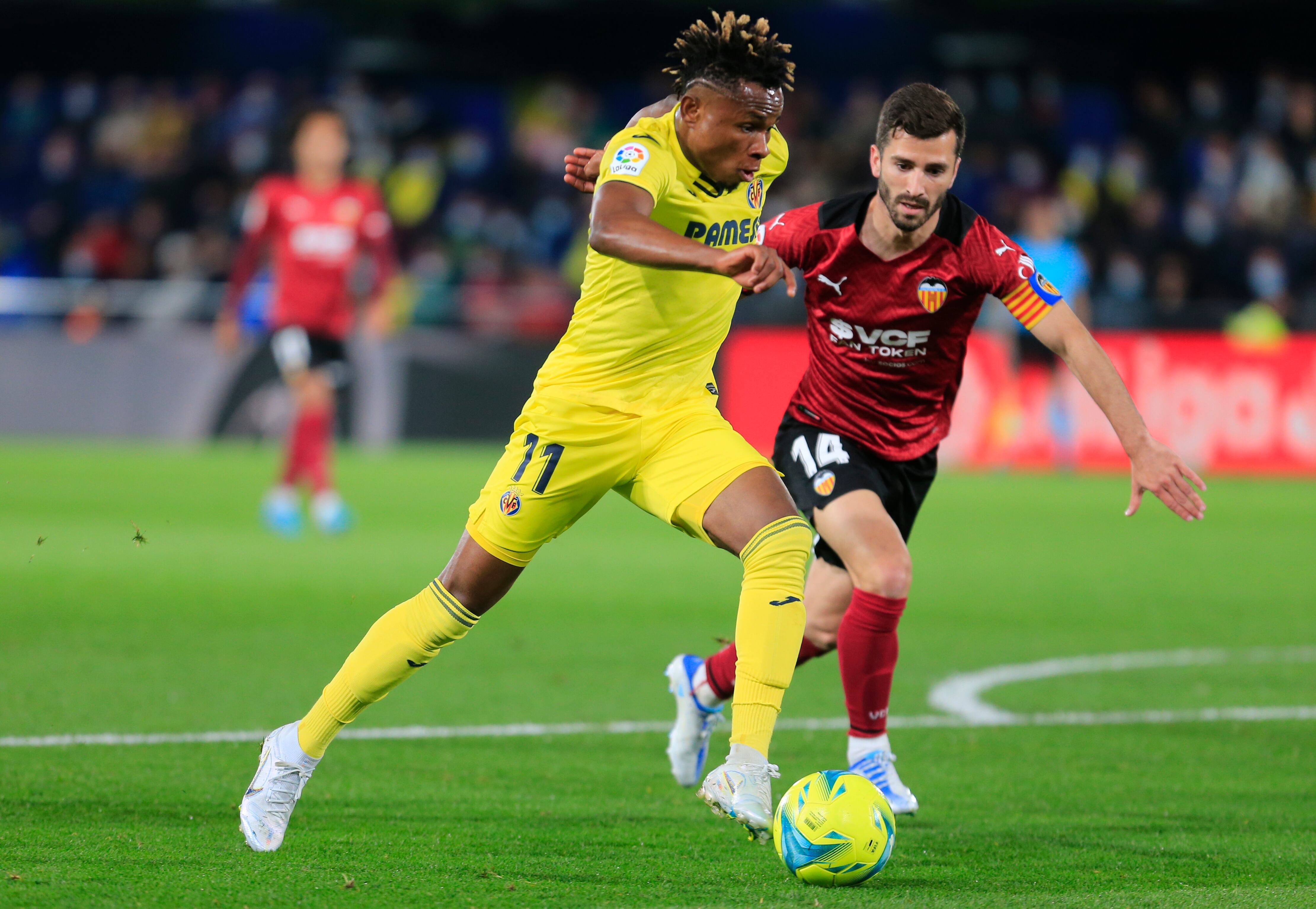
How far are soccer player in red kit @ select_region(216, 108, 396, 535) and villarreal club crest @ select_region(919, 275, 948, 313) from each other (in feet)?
24.2

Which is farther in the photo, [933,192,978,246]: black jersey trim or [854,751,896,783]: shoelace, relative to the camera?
[933,192,978,246]: black jersey trim

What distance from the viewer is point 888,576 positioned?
16.5 ft

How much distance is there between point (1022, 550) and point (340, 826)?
26.6ft

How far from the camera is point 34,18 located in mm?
28062

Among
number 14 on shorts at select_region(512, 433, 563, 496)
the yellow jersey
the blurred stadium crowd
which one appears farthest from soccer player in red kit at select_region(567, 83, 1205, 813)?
the blurred stadium crowd

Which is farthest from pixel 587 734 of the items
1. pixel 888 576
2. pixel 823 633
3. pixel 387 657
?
pixel 387 657

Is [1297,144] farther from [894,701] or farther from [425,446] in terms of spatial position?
[894,701]

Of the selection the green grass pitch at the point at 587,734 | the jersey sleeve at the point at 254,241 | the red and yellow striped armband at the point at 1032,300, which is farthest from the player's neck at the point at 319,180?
the red and yellow striped armband at the point at 1032,300

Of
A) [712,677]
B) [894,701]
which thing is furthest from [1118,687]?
[712,677]

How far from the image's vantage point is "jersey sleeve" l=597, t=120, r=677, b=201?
4.33 m

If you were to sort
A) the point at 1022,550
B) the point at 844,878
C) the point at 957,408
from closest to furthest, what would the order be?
the point at 844,878 → the point at 1022,550 → the point at 957,408

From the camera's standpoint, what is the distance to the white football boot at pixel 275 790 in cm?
425

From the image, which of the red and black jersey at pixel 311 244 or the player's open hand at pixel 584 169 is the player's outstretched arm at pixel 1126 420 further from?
the red and black jersey at pixel 311 244

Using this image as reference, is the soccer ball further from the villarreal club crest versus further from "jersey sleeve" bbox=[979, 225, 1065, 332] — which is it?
the villarreal club crest
